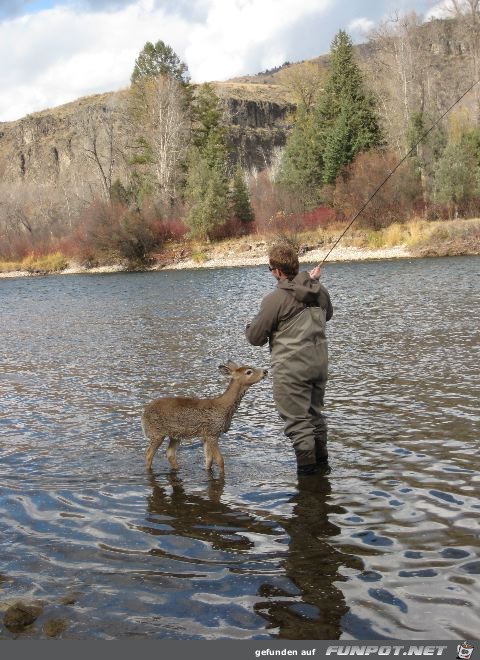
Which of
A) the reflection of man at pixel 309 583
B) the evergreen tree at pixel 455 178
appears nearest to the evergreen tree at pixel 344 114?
the evergreen tree at pixel 455 178

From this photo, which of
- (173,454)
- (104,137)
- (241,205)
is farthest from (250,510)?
(104,137)

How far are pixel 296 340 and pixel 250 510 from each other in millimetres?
1905

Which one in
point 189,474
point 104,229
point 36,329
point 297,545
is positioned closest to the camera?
point 297,545

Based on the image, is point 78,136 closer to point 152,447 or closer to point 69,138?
point 69,138

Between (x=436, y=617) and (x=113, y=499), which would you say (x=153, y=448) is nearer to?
(x=113, y=499)

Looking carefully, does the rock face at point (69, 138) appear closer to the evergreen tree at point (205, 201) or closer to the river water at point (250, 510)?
the evergreen tree at point (205, 201)

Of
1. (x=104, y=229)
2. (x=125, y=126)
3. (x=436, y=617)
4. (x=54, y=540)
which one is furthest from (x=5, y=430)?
(x=125, y=126)

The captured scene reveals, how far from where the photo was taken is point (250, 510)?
7.38 metres

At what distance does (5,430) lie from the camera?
11.3 m

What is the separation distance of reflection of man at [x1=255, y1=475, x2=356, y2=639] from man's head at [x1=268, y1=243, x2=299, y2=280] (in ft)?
8.41

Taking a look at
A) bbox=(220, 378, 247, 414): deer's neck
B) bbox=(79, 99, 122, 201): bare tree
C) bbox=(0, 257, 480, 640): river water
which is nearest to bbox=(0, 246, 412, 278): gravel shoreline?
bbox=(79, 99, 122, 201): bare tree

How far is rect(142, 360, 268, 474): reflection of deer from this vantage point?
870 centimetres

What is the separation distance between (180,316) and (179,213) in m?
53.3

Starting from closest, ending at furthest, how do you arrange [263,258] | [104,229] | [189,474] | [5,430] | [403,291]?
[189,474]
[5,430]
[403,291]
[263,258]
[104,229]
